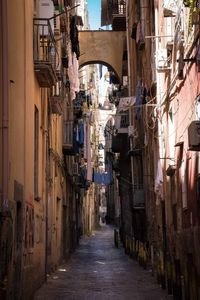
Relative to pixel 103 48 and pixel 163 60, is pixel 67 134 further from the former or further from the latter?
pixel 103 48

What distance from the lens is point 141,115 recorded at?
2542cm

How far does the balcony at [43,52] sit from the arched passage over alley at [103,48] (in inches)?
799

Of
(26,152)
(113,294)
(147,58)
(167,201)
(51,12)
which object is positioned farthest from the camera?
(147,58)

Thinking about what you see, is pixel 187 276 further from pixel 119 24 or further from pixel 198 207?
pixel 119 24

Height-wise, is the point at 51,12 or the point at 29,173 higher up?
the point at 51,12

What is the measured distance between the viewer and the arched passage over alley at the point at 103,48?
120 ft

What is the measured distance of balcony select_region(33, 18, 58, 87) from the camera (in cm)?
1535

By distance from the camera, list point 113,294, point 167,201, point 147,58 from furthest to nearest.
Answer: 1. point 147,58
2. point 167,201
3. point 113,294

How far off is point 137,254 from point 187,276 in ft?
46.2

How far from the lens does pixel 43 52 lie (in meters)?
16.2

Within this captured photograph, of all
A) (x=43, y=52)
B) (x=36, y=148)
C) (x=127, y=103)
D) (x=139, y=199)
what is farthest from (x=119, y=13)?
(x=36, y=148)

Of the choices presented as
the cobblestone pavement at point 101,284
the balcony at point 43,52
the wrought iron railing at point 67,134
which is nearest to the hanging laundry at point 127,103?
the wrought iron railing at point 67,134

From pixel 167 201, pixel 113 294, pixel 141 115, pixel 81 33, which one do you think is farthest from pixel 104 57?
pixel 113 294

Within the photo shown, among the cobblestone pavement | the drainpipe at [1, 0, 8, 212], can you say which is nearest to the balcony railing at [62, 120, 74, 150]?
the cobblestone pavement
